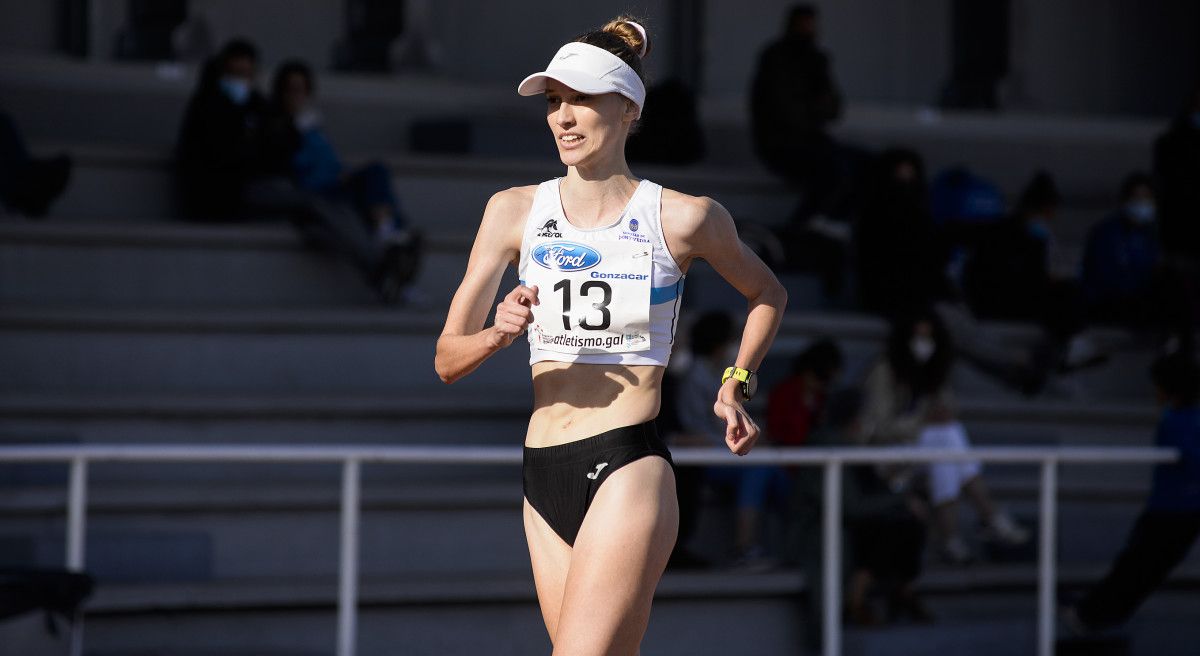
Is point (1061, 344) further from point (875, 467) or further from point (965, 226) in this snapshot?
point (875, 467)

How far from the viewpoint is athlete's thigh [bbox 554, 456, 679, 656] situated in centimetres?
452

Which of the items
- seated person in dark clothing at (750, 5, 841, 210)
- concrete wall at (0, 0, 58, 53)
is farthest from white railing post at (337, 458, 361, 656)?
concrete wall at (0, 0, 58, 53)

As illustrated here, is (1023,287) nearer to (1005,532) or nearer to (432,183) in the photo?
(1005,532)

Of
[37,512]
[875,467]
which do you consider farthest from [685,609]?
[37,512]

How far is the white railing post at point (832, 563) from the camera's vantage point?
804 cm

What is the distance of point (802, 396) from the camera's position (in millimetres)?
9688

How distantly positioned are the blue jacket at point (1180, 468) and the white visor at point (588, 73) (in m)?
5.06

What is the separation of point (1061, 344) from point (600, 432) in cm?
791

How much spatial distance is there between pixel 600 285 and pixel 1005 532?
583 centimetres

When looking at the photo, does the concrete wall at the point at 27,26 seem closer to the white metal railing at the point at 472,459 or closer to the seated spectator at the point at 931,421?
the white metal railing at the point at 472,459

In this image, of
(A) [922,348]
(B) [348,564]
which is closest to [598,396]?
(B) [348,564]

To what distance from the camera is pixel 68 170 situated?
33.8 ft

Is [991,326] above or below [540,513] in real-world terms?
below

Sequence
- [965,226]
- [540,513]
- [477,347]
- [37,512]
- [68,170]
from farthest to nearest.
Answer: [965,226], [68,170], [37,512], [540,513], [477,347]
